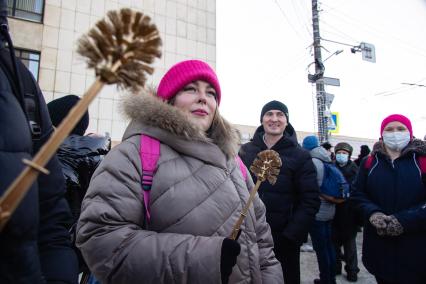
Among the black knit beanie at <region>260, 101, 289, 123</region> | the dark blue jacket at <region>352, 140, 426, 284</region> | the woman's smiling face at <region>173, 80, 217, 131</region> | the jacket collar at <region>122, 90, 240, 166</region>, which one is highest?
the black knit beanie at <region>260, 101, 289, 123</region>

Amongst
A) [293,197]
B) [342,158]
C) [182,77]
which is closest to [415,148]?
[293,197]

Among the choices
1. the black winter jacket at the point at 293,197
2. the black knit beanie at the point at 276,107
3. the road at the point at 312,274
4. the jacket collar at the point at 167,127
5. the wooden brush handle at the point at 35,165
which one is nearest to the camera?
the wooden brush handle at the point at 35,165

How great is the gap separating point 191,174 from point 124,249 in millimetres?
440

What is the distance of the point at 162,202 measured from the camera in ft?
4.08

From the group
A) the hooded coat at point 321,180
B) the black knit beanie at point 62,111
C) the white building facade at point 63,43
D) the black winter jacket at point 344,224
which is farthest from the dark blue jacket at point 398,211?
the white building facade at point 63,43

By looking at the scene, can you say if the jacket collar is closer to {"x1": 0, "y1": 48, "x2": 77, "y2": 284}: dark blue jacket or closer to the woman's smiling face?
the woman's smiling face

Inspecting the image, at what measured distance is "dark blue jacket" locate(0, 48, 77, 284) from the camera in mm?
695

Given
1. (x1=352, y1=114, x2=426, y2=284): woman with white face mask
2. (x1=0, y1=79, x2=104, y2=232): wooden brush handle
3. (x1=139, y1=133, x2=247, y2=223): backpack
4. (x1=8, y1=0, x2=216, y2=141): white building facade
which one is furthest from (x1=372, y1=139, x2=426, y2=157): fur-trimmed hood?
(x1=8, y1=0, x2=216, y2=141): white building facade

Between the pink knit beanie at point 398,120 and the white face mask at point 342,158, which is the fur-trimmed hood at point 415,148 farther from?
the white face mask at point 342,158

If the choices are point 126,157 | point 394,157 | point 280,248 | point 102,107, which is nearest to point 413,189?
point 394,157

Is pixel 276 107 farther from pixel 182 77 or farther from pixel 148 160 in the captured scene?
pixel 148 160

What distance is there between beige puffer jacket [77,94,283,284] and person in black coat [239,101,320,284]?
43.2 inches

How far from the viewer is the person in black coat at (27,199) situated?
2.29 ft

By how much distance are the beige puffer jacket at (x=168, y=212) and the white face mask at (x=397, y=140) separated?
6.03 ft
